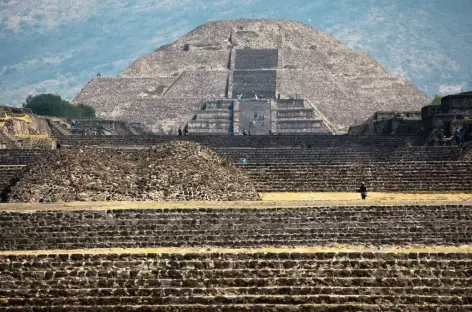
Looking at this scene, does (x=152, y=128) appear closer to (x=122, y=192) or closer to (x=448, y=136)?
(x=448, y=136)

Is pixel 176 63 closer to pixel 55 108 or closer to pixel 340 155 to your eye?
pixel 55 108

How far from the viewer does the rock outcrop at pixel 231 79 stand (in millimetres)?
81375

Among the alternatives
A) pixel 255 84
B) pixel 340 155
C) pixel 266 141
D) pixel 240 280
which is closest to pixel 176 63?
pixel 255 84

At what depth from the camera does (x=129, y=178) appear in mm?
28141

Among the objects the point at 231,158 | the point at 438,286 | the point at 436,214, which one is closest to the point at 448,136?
the point at 231,158

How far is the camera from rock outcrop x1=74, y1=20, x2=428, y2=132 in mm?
81375

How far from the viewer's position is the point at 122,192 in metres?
27.4

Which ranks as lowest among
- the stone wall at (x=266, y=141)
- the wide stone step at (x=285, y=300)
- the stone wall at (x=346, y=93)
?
the wide stone step at (x=285, y=300)

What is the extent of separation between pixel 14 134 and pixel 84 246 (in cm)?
3000

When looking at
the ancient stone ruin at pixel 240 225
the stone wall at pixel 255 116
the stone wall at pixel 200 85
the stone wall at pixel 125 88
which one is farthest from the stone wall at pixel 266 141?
the stone wall at pixel 125 88

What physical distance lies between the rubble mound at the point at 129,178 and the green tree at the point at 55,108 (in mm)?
43445

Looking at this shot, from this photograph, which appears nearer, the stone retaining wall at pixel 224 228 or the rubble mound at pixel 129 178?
the stone retaining wall at pixel 224 228

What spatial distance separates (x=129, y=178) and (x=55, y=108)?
46988 millimetres

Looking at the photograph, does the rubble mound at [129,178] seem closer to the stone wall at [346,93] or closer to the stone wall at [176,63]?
the stone wall at [346,93]
